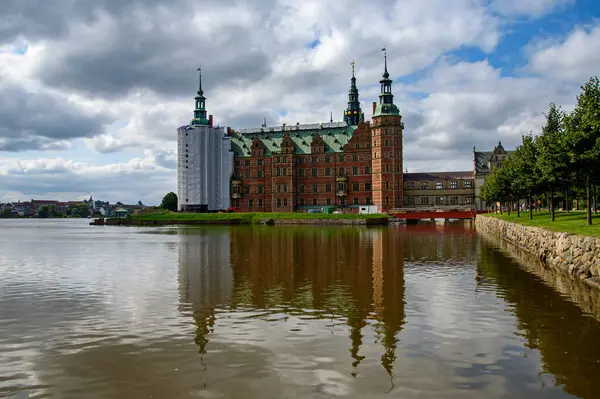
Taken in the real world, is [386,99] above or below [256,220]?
above

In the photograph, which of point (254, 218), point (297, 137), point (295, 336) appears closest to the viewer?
point (295, 336)

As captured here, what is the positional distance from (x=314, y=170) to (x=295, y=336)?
107293 millimetres

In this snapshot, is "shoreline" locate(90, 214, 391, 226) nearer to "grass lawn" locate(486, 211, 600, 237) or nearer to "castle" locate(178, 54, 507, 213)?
"castle" locate(178, 54, 507, 213)

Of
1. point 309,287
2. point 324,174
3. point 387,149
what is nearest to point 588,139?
point 309,287

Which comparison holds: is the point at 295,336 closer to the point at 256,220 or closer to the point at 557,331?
the point at 557,331

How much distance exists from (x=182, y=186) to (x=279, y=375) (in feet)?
386

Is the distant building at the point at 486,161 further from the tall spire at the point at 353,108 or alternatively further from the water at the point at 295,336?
the water at the point at 295,336

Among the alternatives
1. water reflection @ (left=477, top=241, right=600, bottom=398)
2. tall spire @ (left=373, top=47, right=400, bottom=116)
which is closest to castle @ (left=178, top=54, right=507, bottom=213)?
tall spire @ (left=373, top=47, right=400, bottom=116)

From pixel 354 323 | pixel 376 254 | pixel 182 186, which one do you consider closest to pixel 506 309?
pixel 354 323

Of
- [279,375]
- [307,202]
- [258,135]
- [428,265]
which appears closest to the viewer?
[279,375]

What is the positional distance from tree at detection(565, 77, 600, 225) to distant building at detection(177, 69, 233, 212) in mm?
96325

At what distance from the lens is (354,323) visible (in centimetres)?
1499

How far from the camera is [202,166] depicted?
123438mm

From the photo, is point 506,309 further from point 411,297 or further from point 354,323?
point 354,323
